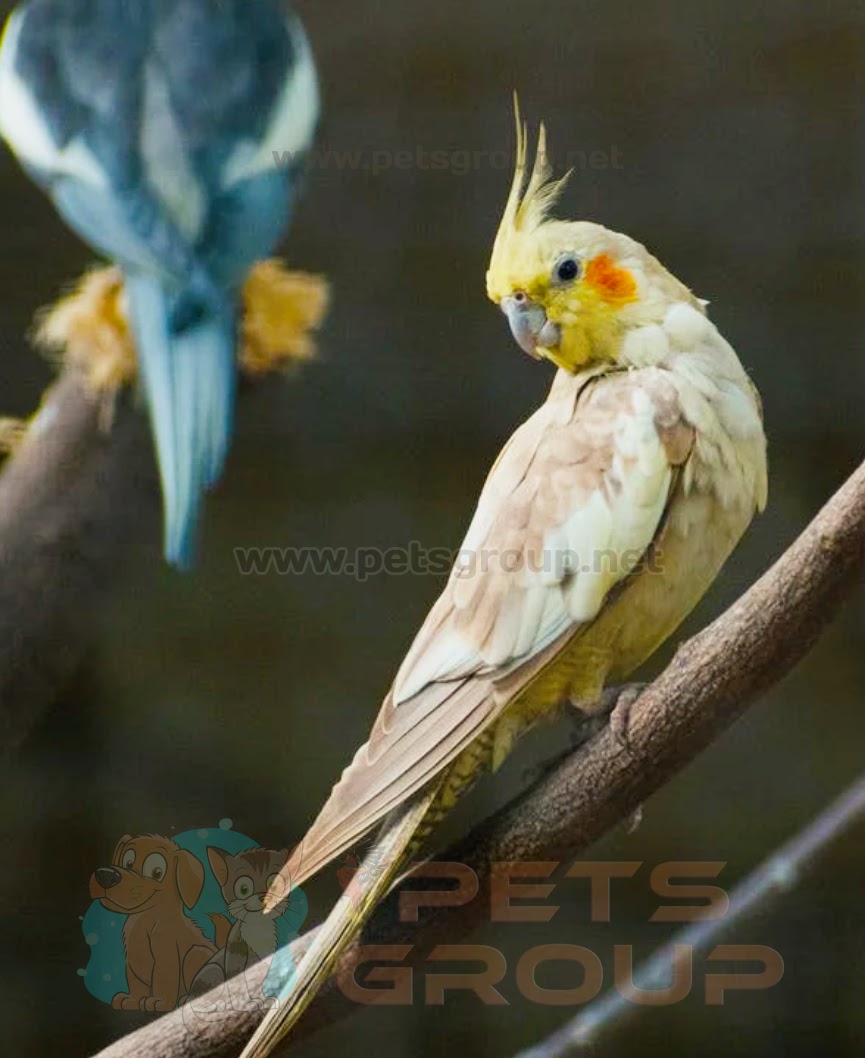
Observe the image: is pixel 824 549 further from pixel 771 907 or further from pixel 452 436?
pixel 771 907

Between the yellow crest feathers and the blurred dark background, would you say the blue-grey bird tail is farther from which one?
the yellow crest feathers

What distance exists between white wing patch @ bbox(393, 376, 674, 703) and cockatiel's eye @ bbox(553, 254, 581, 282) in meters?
0.12

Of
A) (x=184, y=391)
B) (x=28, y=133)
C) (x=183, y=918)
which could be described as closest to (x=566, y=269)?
(x=184, y=391)

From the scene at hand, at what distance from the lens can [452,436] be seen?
141 centimetres

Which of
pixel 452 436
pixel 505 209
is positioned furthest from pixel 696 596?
pixel 505 209

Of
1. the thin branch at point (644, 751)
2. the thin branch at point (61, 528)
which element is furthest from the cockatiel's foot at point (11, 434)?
the thin branch at point (644, 751)

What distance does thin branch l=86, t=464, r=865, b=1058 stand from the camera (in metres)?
1.13

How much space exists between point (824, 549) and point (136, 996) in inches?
32.7

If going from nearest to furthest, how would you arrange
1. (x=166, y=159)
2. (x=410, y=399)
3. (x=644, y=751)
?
(x=644, y=751) → (x=166, y=159) → (x=410, y=399)

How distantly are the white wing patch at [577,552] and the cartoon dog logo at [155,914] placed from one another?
33 cm

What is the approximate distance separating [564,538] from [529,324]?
0.20m

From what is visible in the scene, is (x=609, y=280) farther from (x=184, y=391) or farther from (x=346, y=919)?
(x=346, y=919)

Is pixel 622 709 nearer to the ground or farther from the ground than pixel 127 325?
nearer to the ground

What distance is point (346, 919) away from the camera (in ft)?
4.06
